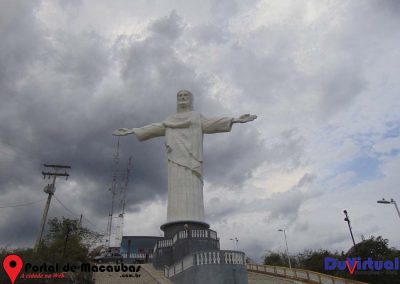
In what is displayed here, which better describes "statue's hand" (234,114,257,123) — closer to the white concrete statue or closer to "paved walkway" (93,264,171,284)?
the white concrete statue

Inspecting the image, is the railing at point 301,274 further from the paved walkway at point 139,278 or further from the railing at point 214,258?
the railing at point 214,258

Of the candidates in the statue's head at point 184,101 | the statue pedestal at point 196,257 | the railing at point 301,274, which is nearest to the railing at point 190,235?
the statue pedestal at point 196,257

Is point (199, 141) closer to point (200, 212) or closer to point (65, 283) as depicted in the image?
point (200, 212)

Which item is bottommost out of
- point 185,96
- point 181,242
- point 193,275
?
point 193,275

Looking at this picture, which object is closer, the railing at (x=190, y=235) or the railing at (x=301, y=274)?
the railing at (x=190, y=235)

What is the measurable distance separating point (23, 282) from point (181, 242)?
23.9 ft

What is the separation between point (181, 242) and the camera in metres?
18.1

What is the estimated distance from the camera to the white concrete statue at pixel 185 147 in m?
20.8

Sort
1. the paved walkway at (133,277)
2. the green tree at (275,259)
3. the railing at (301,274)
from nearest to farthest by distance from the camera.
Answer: the paved walkway at (133,277) < the railing at (301,274) < the green tree at (275,259)

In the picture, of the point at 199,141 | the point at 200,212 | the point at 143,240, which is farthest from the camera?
the point at 143,240

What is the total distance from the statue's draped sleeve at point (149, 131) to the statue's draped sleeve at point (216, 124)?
281cm

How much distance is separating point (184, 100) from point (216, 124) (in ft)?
9.18

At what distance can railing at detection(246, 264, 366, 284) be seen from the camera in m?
18.4

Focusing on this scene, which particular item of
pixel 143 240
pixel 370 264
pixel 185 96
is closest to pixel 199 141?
pixel 185 96
